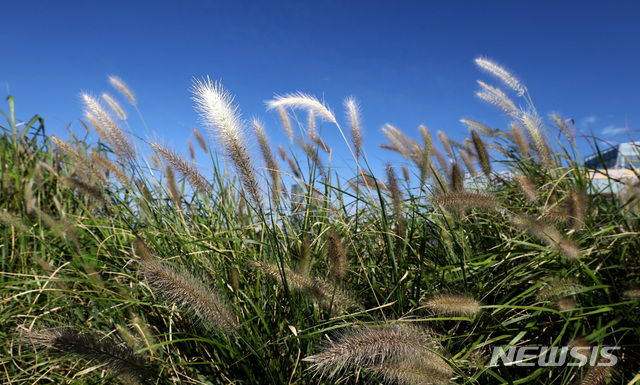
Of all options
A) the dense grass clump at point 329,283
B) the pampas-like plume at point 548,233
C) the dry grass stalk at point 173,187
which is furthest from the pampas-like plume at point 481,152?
the dry grass stalk at point 173,187

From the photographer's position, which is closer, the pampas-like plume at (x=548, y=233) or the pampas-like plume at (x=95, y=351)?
the pampas-like plume at (x=95, y=351)

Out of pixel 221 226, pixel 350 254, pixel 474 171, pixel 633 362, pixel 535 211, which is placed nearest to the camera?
pixel 633 362

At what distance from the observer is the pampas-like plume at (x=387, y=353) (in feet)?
3.11

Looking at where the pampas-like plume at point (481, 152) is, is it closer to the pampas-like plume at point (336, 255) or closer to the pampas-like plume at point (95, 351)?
the pampas-like plume at point (336, 255)

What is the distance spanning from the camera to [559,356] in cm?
139

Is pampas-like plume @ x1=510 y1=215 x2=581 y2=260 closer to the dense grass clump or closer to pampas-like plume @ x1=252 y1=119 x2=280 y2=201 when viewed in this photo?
the dense grass clump

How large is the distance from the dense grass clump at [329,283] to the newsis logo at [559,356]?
0.02 m

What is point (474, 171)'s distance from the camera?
2.54 meters

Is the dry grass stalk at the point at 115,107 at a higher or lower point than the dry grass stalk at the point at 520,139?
higher

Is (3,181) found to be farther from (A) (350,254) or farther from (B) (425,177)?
(B) (425,177)

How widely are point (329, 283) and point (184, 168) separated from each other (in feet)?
2.69

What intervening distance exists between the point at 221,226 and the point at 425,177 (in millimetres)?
1115

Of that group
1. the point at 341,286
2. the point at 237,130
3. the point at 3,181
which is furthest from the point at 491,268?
the point at 3,181

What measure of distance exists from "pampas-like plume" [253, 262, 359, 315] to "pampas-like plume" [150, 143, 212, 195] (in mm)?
560
